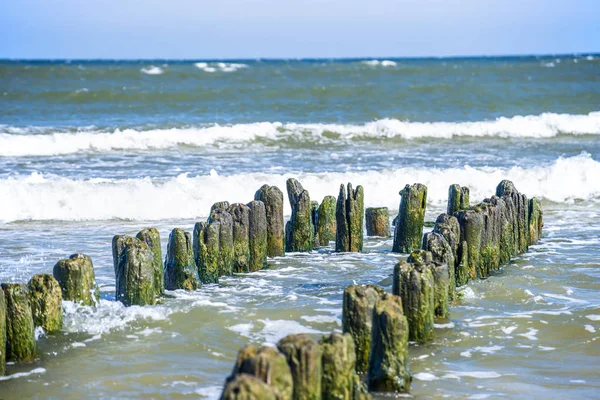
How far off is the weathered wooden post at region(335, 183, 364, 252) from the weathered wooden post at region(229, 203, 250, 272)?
1.37 m

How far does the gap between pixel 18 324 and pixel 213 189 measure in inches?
358

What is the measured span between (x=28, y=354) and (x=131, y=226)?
6.41m

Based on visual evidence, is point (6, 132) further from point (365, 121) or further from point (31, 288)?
point (31, 288)

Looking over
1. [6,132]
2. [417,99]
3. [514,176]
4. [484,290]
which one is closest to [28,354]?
[484,290]

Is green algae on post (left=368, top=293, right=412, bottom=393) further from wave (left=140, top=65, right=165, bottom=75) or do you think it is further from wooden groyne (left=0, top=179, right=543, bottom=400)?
wave (left=140, top=65, right=165, bottom=75)

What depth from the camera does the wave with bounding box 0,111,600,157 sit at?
2223 cm

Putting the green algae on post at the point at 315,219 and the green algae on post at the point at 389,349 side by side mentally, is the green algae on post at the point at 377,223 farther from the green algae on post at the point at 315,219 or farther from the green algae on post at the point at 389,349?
the green algae on post at the point at 389,349

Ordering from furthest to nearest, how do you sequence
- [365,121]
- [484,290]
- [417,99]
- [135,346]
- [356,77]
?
[356,77], [417,99], [365,121], [484,290], [135,346]

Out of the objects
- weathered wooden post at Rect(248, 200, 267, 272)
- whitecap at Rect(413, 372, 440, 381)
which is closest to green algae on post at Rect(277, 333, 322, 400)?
whitecap at Rect(413, 372, 440, 381)

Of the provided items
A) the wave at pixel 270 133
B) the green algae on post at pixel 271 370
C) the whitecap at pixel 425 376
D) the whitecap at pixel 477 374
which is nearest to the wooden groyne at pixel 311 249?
the green algae on post at pixel 271 370

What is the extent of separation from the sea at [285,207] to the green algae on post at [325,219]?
0.41 meters

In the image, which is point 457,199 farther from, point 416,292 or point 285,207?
point 285,207

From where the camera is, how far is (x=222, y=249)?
347 inches

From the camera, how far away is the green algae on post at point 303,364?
4.20m
